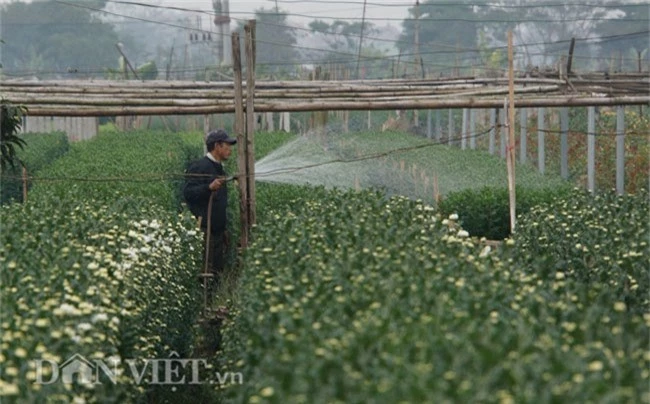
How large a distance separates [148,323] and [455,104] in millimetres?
6926

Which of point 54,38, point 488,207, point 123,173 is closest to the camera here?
point 123,173

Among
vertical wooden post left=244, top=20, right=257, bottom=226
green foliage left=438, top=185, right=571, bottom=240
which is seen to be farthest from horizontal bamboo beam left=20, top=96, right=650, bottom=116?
green foliage left=438, top=185, right=571, bottom=240

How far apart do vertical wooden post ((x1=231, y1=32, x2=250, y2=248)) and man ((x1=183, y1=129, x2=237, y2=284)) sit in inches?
4.4

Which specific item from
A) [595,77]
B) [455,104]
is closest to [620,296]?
[455,104]

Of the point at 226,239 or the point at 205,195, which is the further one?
the point at 226,239

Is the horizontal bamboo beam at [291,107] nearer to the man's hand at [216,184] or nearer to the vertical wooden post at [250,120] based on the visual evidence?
the vertical wooden post at [250,120]

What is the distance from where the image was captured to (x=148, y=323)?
870 cm

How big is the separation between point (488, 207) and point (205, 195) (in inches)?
171

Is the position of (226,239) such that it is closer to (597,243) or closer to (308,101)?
(308,101)

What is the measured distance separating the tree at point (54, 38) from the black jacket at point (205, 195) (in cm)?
7567

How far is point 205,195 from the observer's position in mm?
13523

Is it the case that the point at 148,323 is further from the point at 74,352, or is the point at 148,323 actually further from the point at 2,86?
the point at 2,86

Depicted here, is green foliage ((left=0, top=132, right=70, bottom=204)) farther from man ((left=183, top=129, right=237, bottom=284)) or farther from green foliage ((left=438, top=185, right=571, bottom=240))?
green foliage ((left=438, top=185, right=571, bottom=240))

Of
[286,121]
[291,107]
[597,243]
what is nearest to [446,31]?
[286,121]
